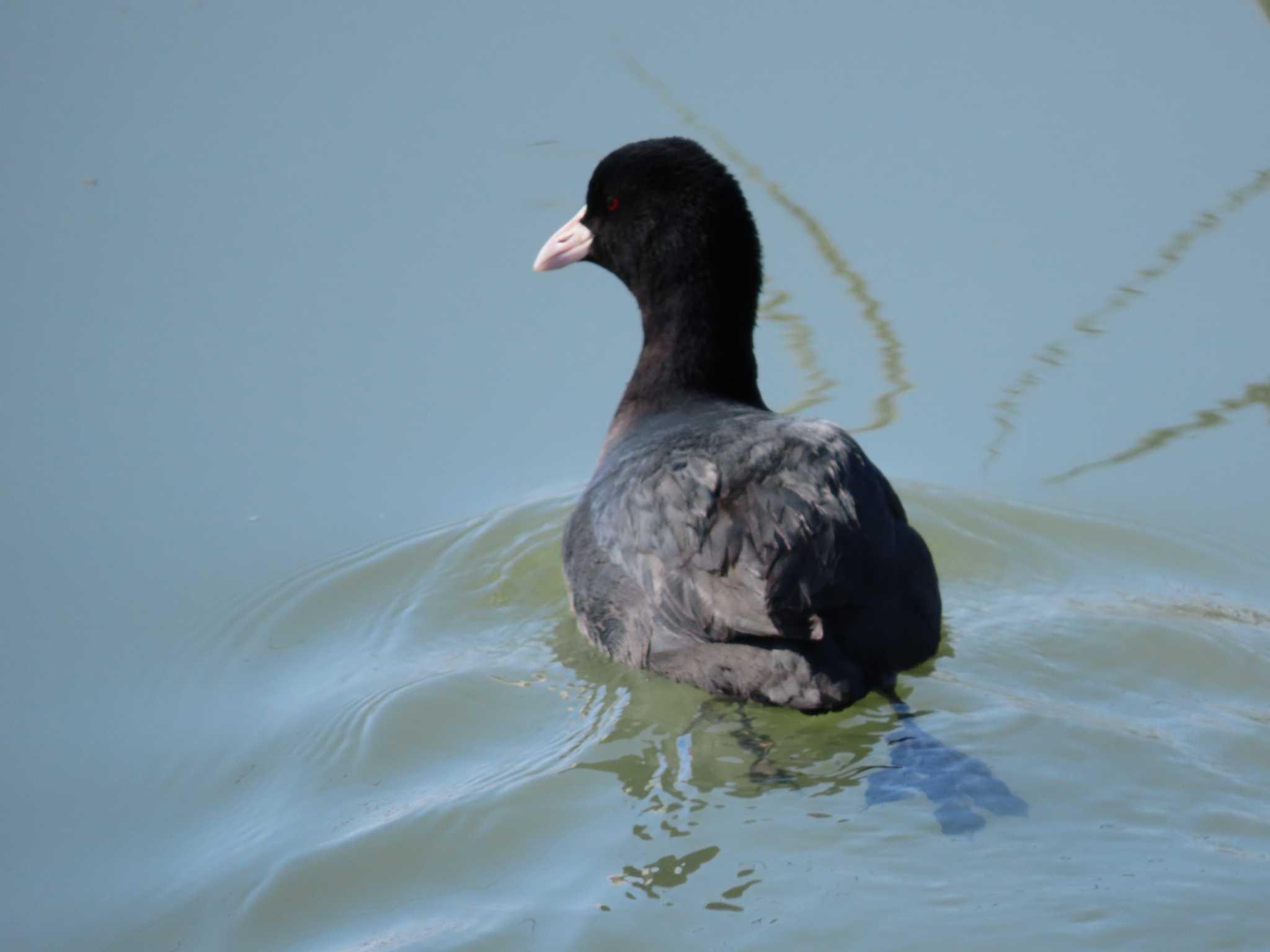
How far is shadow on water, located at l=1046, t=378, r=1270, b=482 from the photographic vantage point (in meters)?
5.47

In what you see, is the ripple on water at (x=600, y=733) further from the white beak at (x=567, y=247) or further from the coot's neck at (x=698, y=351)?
the white beak at (x=567, y=247)

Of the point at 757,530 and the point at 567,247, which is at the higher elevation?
the point at 567,247

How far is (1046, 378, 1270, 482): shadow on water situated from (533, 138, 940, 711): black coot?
4.71ft

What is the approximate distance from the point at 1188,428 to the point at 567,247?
2.33 m

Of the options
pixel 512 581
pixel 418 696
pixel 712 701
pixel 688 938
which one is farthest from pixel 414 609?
pixel 688 938

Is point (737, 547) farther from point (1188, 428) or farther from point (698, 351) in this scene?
point (1188, 428)

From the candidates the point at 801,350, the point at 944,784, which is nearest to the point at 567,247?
the point at 801,350

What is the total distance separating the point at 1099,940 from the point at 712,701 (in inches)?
49.1

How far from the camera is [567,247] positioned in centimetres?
543

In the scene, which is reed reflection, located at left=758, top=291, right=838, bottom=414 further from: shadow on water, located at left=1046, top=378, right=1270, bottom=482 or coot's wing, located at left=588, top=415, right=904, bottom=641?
coot's wing, located at left=588, top=415, right=904, bottom=641

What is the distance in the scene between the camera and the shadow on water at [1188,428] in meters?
5.47

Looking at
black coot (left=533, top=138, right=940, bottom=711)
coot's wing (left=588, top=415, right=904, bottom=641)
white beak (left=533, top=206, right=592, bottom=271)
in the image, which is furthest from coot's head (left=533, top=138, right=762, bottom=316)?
coot's wing (left=588, top=415, right=904, bottom=641)

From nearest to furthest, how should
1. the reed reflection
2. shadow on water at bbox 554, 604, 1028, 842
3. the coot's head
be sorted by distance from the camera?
1. shadow on water at bbox 554, 604, 1028, 842
2. the coot's head
3. the reed reflection

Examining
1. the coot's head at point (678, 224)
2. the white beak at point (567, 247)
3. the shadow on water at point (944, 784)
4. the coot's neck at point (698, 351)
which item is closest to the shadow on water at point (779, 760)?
the shadow on water at point (944, 784)
